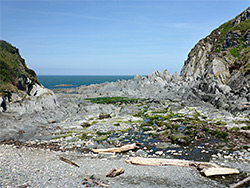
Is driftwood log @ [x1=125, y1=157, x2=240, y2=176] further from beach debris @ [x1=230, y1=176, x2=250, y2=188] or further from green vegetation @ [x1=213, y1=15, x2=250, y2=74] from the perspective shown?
green vegetation @ [x1=213, y1=15, x2=250, y2=74]

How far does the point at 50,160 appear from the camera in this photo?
21266mm

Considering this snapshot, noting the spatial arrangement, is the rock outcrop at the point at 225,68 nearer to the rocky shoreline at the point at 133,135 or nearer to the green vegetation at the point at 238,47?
the green vegetation at the point at 238,47

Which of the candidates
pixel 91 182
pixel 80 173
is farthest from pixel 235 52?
pixel 91 182

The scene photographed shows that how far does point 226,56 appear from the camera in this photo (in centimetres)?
9750

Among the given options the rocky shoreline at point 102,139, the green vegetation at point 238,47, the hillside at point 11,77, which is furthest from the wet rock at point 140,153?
the green vegetation at point 238,47

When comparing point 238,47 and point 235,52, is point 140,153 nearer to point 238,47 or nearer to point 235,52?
point 235,52

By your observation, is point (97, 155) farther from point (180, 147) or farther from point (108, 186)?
point (180, 147)

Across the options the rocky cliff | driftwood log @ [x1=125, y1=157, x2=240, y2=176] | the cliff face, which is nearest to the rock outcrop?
the cliff face

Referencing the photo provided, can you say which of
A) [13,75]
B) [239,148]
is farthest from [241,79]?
[13,75]

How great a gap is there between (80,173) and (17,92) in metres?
34.9

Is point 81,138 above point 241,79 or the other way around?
Answer: the other way around

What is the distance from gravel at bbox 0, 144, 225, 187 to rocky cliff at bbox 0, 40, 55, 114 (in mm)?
21842

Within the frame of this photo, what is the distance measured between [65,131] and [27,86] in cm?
2315

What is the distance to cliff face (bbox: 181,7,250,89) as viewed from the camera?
78.6 m
